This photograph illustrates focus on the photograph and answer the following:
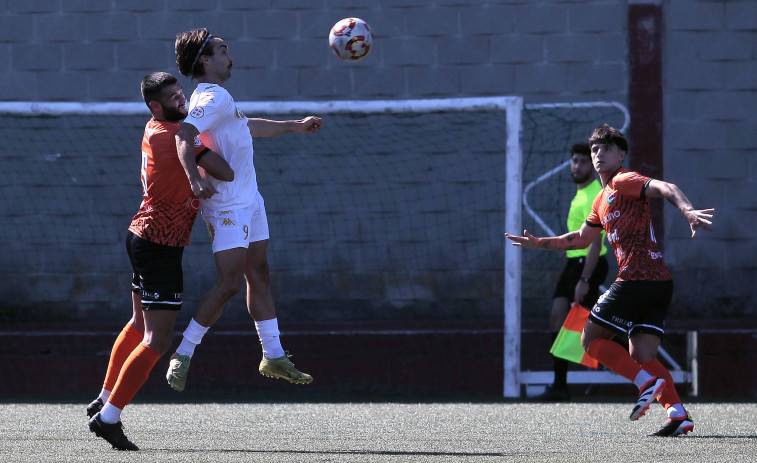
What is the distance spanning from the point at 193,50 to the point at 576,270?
391 centimetres

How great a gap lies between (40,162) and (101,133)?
2.03 feet

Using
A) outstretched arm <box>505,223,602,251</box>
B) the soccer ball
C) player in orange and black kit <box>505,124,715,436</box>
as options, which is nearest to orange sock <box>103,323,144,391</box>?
player in orange and black kit <box>505,124,715,436</box>

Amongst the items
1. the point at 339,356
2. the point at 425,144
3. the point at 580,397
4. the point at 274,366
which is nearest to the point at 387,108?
the point at 425,144

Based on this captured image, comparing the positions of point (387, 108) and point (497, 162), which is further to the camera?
point (497, 162)

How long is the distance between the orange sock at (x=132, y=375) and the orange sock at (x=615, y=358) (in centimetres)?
245

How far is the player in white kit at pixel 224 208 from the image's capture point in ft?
17.2

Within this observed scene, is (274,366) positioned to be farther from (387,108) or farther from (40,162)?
(40,162)

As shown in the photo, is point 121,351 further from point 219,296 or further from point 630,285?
point 630,285

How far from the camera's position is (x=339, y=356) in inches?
346

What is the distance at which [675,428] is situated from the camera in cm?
566

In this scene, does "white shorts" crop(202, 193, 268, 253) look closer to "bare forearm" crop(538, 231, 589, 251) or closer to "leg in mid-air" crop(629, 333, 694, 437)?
"bare forearm" crop(538, 231, 589, 251)

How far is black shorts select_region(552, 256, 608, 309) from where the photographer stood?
8.02 metres

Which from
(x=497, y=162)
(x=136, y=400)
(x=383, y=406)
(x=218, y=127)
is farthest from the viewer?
(x=497, y=162)

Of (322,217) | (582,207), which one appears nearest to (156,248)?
(582,207)
